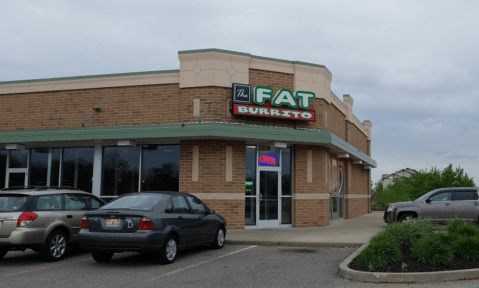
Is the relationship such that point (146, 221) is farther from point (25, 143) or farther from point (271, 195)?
point (25, 143)

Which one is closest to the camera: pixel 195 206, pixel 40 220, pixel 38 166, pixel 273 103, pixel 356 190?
pixel 40 220

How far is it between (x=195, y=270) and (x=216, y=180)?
7100 mm

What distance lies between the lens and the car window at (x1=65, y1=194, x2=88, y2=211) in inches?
431

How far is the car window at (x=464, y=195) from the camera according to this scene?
16.3m

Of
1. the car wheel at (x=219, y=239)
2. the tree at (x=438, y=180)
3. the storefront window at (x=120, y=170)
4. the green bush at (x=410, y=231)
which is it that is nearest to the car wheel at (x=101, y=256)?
the car wheel at (x=219, y=239)

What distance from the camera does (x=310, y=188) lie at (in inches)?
693

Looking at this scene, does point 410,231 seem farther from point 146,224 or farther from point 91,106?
point 91,106

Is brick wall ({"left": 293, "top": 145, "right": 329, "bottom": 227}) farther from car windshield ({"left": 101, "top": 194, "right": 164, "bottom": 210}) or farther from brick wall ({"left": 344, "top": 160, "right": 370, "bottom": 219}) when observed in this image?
car windshield ({"left": 101, "top": 194, "right": 164, "bottom": 210})

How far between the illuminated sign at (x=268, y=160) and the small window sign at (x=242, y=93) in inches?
84.7

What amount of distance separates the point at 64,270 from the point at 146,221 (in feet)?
6.21

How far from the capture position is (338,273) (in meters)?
8.55

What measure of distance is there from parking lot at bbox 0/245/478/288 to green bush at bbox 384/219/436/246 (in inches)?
53.5

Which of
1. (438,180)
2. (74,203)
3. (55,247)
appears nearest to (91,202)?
(74,203)

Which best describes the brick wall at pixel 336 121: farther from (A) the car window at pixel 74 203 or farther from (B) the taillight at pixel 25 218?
(B) the taillight at pixel 25 218
